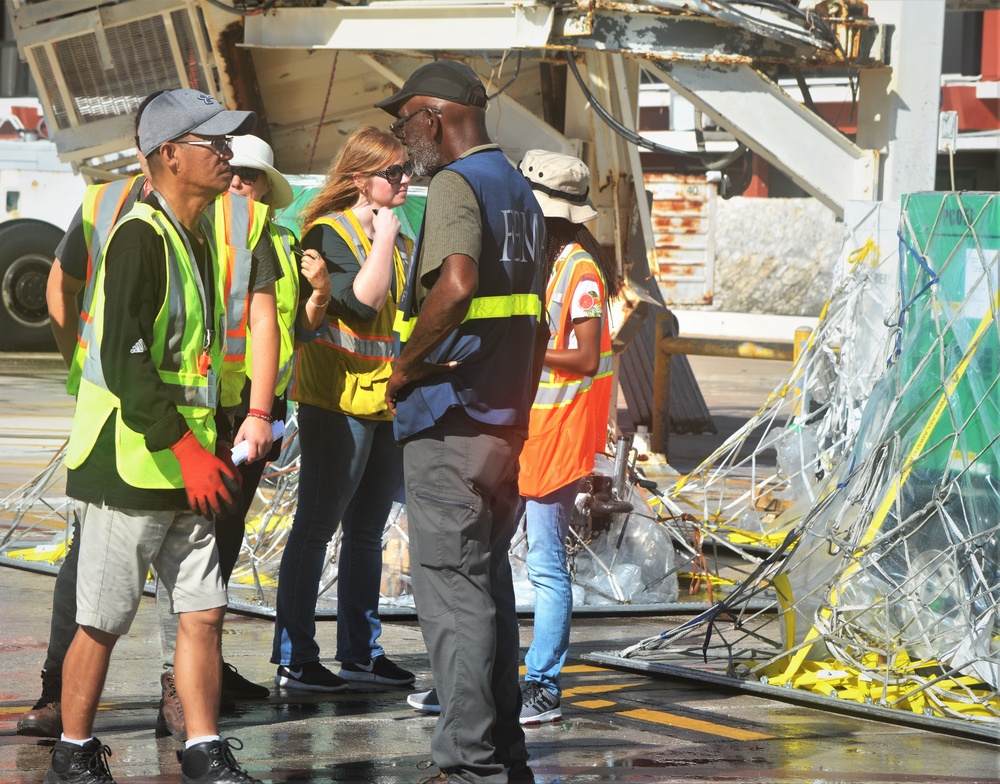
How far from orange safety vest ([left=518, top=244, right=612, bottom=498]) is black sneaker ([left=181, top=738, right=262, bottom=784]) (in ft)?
4.71

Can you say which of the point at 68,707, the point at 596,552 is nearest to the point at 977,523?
the point at 596,552

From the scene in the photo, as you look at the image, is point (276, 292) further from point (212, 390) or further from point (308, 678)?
point (308, 678)

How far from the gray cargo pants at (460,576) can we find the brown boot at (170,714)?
95 cm

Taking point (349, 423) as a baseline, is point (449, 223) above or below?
above

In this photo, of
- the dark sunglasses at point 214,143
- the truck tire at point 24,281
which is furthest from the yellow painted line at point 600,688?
the truck tire at point 24,281

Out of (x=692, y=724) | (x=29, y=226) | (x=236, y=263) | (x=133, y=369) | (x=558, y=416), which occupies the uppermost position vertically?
(x=236, y=263)

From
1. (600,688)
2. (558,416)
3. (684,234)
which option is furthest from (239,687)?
(684,234)

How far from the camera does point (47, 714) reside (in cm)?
452

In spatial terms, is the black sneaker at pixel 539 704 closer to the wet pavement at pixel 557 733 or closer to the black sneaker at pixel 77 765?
the wet pavement at pixel 557 733

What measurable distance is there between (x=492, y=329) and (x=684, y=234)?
23.3m

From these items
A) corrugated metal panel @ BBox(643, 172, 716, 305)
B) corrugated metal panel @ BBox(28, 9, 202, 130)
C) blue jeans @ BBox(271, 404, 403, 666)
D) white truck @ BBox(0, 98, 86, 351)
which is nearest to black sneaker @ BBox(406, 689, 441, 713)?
blue jeans @ BBox(271, 404, 403, 666)

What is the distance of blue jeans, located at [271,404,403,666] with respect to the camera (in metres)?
5.23

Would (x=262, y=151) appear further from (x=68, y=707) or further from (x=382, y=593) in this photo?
(x=382, y=593)

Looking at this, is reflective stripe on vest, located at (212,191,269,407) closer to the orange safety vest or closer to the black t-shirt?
the black t-shirt
